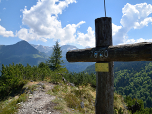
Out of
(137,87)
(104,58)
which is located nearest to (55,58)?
(104,58)

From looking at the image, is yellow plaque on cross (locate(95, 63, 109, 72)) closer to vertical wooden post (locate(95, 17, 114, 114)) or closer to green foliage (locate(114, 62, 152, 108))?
vertical wooden post (locate(95, 17, 114, 114))

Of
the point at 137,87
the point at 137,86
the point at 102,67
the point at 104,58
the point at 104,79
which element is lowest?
the point at 137,87

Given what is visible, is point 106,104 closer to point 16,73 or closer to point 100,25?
point 100,25

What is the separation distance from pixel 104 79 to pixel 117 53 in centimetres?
Answer: 79

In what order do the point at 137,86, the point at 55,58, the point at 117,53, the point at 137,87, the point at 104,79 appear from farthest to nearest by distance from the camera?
the point at 137,86, the point at 137,87, the point at 55,58, the point at 104,79, the point at 117,53

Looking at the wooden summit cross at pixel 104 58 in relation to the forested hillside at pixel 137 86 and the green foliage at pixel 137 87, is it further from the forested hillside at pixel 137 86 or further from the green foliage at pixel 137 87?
the green foliage at pixel 137 87

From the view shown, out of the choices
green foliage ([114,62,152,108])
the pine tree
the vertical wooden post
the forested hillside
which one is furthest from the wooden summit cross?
green foliage ([114,62,152,108])

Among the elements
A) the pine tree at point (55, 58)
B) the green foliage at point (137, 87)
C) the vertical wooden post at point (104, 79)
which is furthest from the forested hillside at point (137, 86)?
the vertical wooden post at point (104, 79)

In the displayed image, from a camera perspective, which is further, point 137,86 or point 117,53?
point 137,86

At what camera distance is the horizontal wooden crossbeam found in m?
1.94

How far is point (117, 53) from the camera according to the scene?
89.3 inches

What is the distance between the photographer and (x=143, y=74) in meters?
153

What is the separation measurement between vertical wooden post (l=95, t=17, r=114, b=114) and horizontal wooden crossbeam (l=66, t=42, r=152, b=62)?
0.23 meters

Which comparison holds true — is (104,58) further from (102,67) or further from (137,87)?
(137,87)
